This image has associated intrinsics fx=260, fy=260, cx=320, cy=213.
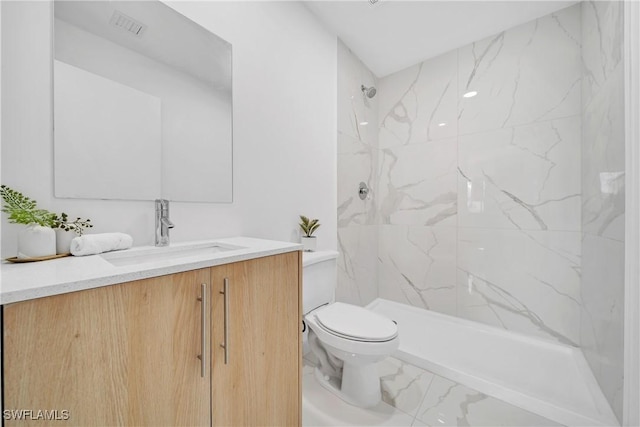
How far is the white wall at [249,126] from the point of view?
2.68 ft

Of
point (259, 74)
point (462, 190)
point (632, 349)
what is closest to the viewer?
point (632, 349)

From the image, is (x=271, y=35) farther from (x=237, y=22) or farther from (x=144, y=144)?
(x=144, y=144)

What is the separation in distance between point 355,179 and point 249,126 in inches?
46.1

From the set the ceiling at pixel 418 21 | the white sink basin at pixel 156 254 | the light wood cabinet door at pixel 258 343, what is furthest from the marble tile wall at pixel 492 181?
the white sink basin at pixel 156 254

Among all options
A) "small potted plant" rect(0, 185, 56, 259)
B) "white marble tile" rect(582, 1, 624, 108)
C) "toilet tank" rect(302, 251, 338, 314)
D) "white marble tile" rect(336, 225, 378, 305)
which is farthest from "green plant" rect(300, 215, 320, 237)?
"white marble tile" rect(582, 1, 624, 108)

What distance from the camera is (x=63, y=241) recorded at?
829 mm

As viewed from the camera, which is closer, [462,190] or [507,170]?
[507,170]

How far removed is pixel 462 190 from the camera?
2.23 m

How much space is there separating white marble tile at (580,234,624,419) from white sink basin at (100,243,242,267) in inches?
68.5

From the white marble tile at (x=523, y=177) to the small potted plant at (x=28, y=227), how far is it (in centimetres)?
250

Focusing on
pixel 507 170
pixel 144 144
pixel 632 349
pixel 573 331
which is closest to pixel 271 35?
pixel 144 144

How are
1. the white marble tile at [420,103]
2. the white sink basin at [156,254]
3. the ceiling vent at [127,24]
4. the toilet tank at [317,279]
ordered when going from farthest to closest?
the white marble tile at [420,103] < the toilet tank at [317,279] < the ceiling vent at [127,24] < the white sink basin at [156,254]

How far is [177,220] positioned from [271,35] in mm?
1248

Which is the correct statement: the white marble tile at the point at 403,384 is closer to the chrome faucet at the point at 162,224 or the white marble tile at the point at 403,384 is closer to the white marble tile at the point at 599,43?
the chrome faucet at the point at 162,224
